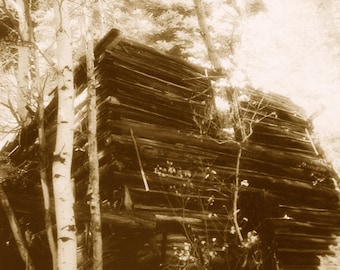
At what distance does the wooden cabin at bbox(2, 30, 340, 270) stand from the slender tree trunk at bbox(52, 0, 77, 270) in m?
1.12

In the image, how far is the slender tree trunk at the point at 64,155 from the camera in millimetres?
5547

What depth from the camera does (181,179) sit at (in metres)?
8.62

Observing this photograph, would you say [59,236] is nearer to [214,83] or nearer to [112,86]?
[112,86]

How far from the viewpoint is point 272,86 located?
61.7ft

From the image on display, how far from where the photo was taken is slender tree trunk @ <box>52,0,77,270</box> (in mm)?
5547

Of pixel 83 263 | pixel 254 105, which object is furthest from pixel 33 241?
pixel 254 105

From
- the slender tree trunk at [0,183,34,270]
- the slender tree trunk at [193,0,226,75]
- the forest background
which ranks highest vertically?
the forest background

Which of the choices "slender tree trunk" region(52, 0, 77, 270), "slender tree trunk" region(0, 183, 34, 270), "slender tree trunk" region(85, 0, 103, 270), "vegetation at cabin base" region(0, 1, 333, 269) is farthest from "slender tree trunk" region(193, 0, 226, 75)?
"slender tree trunk" region(0, 183, 34, 270)

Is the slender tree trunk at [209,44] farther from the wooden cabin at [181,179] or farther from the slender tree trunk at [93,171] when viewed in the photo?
the slender tree trunk at [93,171]

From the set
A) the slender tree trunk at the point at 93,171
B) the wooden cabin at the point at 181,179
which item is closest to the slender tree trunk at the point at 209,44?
the wooden cabin at the point at 181,179

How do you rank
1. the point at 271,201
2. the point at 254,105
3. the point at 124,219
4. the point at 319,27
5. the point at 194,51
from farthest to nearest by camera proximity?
the point at 319,27, the point at 194,51, the point at 254,105, the point at 271,201, the point at 124,219

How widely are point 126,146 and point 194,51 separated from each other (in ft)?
38.2

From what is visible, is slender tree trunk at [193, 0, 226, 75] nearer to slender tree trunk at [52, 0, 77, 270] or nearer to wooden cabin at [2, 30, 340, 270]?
wooden cabin at [2, 30, 340, 270]

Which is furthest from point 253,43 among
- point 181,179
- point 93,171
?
point 93,171
